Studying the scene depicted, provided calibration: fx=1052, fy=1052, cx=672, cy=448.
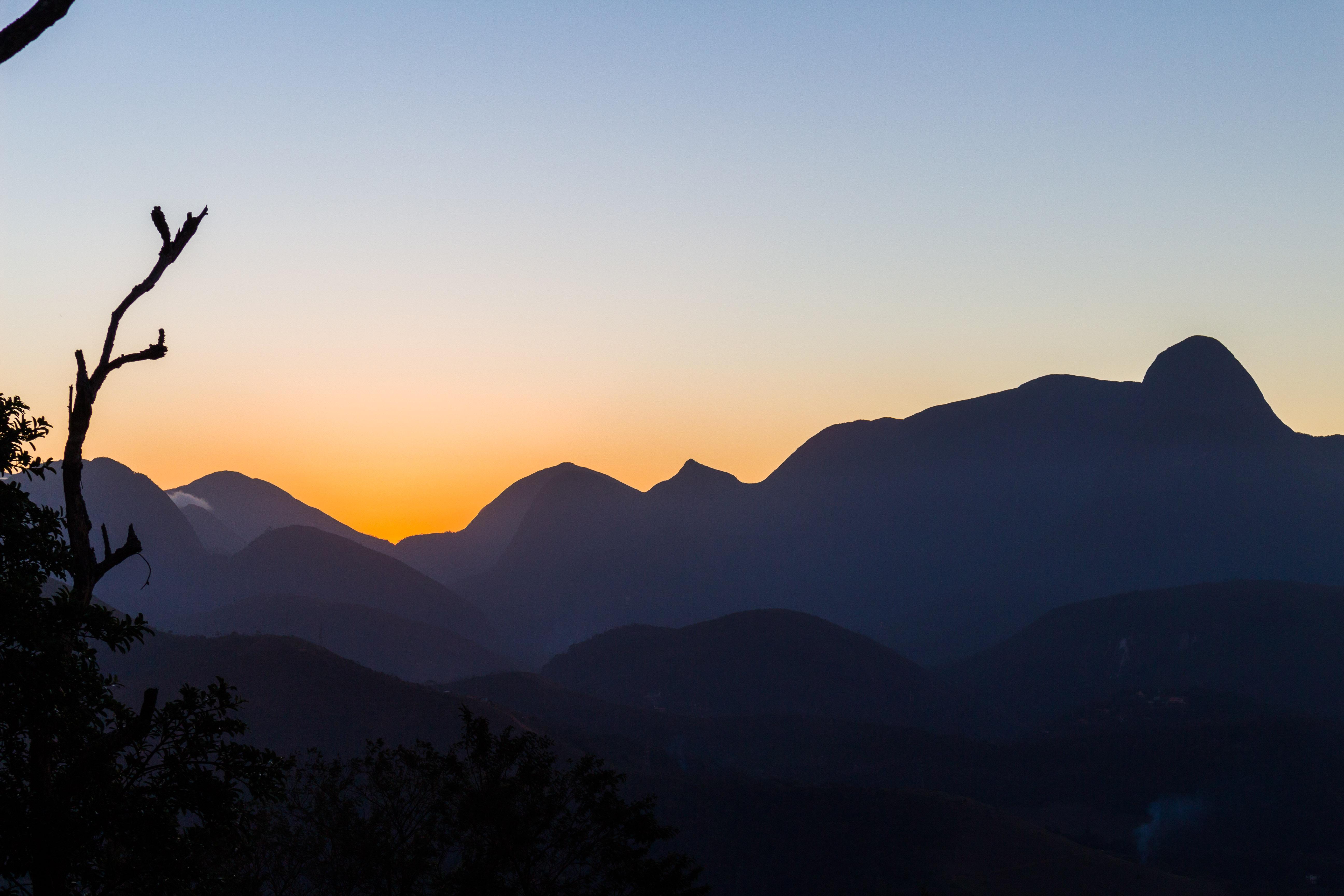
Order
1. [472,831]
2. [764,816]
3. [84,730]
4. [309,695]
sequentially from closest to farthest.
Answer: [84,730] → [472,831] → [764,816] → [309,695]

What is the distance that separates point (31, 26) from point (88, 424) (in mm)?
5257

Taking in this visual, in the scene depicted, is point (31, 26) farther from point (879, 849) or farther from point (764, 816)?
point (764, 816)

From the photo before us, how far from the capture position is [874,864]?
4577 inches

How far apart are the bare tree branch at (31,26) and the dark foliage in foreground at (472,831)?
2281cm

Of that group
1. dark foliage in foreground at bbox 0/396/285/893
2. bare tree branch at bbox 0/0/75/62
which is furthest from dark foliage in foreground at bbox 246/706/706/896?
bare tree branch at bbox 0/0/75/62

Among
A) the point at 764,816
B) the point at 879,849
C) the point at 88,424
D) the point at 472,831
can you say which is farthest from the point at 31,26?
Answer: the point at 764,816

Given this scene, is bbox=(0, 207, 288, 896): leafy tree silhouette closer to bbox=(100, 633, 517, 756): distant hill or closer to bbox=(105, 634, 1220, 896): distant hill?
bbox=(105, 634, 1220, 896): distant hill

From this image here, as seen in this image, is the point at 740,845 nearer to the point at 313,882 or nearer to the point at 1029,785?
the point at 1029,785

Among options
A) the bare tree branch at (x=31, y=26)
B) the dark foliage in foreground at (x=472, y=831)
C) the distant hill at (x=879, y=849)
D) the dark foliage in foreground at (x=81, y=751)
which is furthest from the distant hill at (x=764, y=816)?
the bare tree branch at (x=31, y=26)

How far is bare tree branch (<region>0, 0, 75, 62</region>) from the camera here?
34.3ft

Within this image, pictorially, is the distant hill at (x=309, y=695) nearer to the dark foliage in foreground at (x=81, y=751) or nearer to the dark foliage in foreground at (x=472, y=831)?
the dark foliage in foreground at (x=472, y=831)

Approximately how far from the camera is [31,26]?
10.6 m

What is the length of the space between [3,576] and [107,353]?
3.23 m

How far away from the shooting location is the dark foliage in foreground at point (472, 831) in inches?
1144
